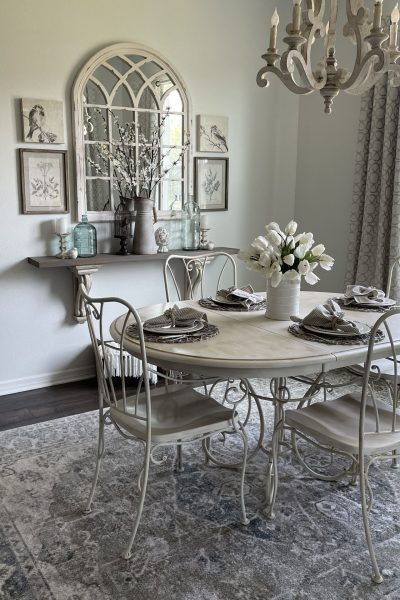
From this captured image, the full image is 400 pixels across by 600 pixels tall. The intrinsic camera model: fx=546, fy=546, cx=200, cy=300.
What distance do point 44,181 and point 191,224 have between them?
1099mm

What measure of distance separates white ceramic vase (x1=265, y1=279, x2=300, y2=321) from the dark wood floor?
152 centimetres

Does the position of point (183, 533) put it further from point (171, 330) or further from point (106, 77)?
point (106, 77)

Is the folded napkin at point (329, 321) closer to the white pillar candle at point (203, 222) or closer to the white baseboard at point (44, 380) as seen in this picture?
the white pillar candle at point (203, 222)

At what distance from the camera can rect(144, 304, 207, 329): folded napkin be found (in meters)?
2.16

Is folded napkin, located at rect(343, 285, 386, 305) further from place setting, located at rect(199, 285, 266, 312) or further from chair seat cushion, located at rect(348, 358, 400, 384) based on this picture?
place setting, located at rect(199, 285, 266, 312)

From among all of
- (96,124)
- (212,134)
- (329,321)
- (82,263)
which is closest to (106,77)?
(96,124)

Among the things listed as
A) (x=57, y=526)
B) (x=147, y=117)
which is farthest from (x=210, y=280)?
(x=57, y=526)

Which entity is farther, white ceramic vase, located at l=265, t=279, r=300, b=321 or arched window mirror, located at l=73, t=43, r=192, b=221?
arched window mirror, located at l=73, t=43, r=192, b=221

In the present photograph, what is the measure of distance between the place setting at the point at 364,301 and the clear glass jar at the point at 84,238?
169cm

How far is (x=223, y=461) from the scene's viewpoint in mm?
2713

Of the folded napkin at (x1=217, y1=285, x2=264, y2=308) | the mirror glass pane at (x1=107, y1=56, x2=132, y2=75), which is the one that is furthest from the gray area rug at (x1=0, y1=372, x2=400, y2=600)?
the mirror glass pane at (x1=107, y1=56, x2=132, y2=75)

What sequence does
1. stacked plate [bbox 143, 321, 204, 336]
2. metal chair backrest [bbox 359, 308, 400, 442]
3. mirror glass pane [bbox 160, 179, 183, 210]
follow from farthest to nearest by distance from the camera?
mirror glass pane [bbox 160, 179, 183, 210], stacked plate [bbox 143, 321, 204, 336], metal chair backrest [bbox 359, 308, 400, 442]

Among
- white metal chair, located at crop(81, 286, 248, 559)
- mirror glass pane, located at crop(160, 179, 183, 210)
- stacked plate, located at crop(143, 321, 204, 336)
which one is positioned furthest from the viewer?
mirror glass pane, located at crop(160, 179, 183, 210)

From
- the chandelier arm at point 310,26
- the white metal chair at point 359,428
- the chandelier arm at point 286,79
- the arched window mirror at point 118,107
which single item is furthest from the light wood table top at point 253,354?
the arched window mirror at point 118,107
